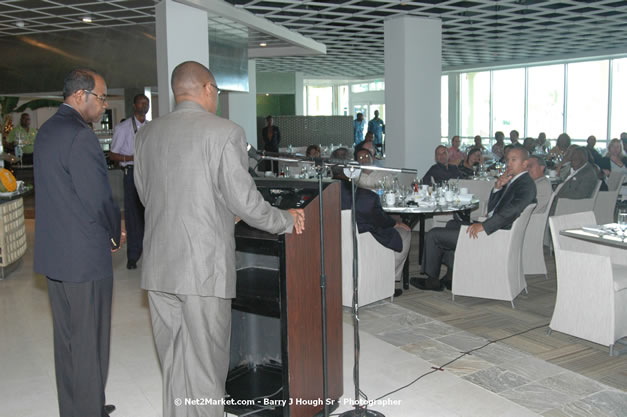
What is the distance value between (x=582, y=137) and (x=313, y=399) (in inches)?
682

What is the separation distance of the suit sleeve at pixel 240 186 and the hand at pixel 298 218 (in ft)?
0.62

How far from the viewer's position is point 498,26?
11.8 metres

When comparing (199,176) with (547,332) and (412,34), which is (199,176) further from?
(412,34)

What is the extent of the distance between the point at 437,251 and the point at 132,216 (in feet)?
11.2

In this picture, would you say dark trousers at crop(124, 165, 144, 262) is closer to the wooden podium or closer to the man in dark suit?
the wooden podium

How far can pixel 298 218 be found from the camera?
2854 millimetres

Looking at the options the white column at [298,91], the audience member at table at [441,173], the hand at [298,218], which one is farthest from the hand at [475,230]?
the white column at [298,91]

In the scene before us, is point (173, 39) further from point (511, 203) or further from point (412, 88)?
point (412, 88)

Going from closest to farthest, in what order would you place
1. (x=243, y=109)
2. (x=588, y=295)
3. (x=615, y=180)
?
(x=588, y=295), (x=615, y=180), (x=243, y=109)

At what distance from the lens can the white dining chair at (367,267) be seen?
5.25 meters

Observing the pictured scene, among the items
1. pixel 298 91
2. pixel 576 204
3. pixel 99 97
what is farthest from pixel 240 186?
pixel 298 91

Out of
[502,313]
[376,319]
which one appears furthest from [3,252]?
[502,313]

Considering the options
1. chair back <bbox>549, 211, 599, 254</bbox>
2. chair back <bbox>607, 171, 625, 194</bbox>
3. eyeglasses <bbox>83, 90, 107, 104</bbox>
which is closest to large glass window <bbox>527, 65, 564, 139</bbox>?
chair back <bbox>607, 171, 625, 194</bbox>

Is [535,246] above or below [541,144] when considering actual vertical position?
below
